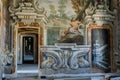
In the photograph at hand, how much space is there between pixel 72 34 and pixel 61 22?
739 millimetres

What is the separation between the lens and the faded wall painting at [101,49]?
1213cm

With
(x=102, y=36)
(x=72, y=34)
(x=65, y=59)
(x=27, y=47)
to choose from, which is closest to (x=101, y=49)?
(x=102, y=36)

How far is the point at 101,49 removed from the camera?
12.2m

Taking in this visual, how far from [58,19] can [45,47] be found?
1.40 metres

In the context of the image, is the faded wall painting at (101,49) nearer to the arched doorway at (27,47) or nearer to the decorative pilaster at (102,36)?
the decorative pilaster at (102,36)

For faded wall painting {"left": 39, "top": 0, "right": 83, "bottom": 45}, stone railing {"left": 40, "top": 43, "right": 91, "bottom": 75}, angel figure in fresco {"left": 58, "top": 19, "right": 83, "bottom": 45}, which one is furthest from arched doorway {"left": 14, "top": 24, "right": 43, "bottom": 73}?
angel figure in fresco {"left": 58, "top": 19, "right": 83, "bottom": 45}

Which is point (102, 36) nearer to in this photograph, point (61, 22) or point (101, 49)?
point (101, 49)

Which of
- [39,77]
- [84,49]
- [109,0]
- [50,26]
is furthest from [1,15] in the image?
[109,0]

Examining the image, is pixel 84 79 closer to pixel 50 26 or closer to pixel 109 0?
pixel 50 26

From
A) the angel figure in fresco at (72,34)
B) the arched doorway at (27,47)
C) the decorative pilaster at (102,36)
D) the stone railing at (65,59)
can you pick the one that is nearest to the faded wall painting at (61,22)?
the angel figure in fresco at (72,34)

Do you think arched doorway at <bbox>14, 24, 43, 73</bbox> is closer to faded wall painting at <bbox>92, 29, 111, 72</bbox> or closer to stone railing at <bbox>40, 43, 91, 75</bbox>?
stone railing at <bbox>40, 43, 91, 75</bbox>

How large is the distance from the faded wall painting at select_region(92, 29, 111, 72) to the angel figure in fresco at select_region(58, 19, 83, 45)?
2.26ft

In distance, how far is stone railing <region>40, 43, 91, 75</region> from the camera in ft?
39.0

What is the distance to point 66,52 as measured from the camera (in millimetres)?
11992
